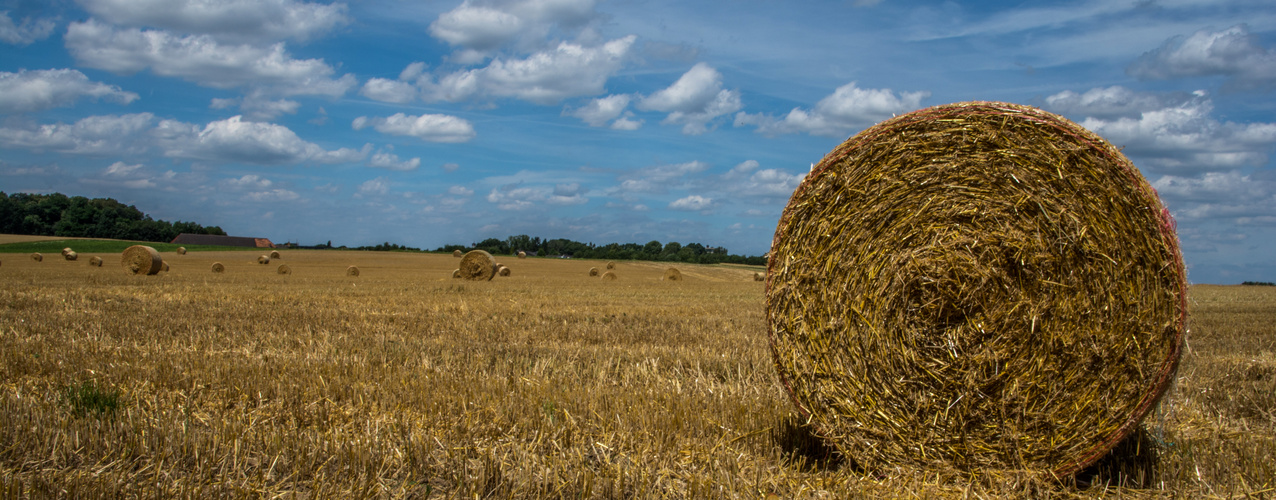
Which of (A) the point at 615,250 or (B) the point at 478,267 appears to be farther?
(A) the point at 615,250

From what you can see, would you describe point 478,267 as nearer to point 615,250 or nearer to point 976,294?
point 976,294

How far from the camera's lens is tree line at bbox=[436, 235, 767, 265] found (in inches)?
2790

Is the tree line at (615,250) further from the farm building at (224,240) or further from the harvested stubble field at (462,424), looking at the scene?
the harvested stubble field at (462,424)

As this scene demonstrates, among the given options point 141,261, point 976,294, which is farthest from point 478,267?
point 976,294

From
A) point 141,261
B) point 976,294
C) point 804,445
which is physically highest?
point 976,294

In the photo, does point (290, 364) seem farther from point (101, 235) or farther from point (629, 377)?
point (101, 235)

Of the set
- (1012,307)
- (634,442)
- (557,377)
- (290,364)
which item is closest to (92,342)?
(290,364)

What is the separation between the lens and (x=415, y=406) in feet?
14.8

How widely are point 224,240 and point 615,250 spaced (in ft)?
166

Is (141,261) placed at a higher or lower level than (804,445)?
higher

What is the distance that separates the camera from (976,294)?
3562 mm

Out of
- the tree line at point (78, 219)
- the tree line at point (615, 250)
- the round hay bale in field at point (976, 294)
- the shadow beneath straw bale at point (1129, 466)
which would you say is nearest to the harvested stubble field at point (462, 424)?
the shadow beneath straw bale at point (1129, 466)

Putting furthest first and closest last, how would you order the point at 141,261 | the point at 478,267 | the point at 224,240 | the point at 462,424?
the point at 224,240 → the point at 478,267 → the point at 141,261 → the point at 462,424

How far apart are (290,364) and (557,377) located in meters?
2.20
